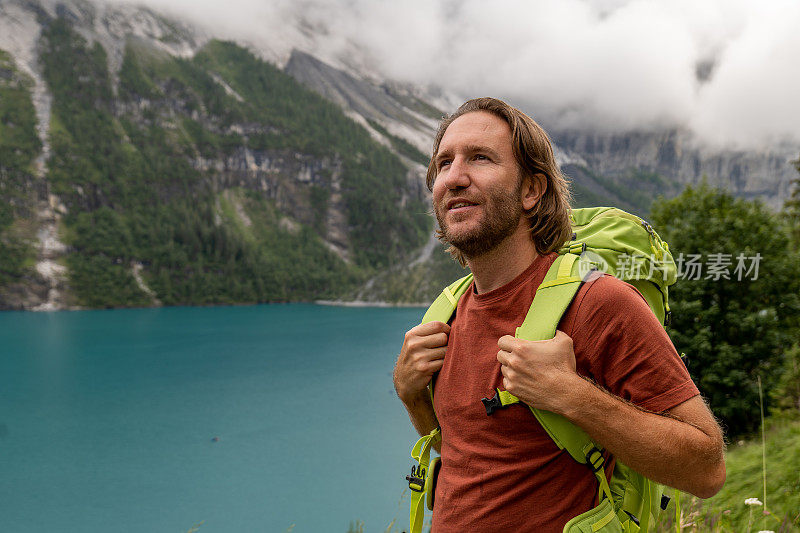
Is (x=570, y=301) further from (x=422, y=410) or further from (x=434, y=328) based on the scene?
(x=422, y=410)

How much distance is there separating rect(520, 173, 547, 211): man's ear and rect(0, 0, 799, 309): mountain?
425ft

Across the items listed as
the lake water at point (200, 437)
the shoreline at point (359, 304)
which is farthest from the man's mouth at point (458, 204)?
the shoreline at point (359, 304)

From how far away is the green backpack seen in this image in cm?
166

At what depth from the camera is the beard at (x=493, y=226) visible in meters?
1.86

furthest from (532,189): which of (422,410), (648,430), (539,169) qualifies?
(422,410)

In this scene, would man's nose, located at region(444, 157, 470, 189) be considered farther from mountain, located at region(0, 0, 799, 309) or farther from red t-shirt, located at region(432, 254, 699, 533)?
mountain, located at region(0, 0, 799, 309)

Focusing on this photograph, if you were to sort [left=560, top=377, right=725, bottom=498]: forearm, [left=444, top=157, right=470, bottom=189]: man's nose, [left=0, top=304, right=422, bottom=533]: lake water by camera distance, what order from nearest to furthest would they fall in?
[left=560, top=377, right=725, bottom=498]: forearm
[left=444, top=157, right=470, bottom=189]: man's nose
[left=0, top=304, right=422, bottom=533]: lake water

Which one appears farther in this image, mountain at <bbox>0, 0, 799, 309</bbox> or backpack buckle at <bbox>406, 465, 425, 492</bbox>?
mountain at <bbox>0, 0, 799, 309</bbox>

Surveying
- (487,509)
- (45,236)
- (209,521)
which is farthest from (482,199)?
(45,236)

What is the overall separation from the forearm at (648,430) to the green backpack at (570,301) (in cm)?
12

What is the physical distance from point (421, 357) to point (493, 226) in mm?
617

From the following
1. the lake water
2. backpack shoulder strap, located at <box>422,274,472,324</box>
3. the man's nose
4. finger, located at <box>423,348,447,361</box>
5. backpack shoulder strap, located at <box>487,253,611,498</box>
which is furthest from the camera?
the lake water

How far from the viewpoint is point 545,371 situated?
61.8 inches

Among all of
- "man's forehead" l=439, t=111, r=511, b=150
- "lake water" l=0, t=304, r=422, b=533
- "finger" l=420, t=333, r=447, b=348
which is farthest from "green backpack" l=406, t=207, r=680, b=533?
"lake water" l=0, t=304, r=422, b=533
